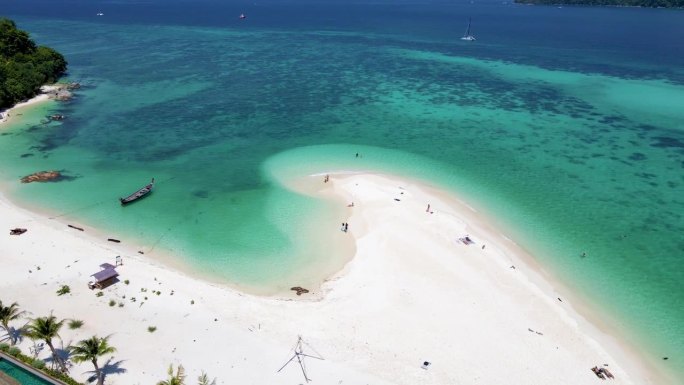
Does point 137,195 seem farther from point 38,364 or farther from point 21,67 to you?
point 21,67

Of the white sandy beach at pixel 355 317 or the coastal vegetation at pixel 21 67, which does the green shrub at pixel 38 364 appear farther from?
the coastal vegetation at pixel 21 67

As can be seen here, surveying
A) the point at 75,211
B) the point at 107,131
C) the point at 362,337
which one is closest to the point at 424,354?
the point at 362,337

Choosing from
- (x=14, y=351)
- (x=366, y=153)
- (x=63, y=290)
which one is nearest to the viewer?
(x=14, y=351)

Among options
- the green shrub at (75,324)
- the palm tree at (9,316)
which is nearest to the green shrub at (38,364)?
the palm tree at (9,316)

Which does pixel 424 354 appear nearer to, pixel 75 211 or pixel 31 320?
pixel 31 320

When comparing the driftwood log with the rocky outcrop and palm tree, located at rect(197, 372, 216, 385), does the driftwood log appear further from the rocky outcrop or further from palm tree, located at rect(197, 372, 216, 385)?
the rocky outcrop

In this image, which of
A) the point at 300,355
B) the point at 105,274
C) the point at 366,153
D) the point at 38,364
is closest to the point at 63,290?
the point at 105,274
